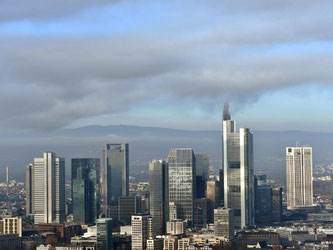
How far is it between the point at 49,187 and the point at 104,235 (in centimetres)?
1559

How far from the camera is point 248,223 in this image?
45.2 meters

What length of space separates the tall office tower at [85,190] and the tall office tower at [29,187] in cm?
234

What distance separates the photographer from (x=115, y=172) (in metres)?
50.7

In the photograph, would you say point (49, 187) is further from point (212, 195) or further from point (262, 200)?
point (262, 200)

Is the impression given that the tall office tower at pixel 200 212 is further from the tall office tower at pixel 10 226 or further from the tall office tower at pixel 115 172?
the tall office tower at pixel 10 226

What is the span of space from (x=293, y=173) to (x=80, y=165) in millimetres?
11575

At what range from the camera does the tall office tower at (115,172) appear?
49.2 m

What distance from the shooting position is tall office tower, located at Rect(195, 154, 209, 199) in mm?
48375

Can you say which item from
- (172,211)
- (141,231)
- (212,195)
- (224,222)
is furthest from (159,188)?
(141,231)

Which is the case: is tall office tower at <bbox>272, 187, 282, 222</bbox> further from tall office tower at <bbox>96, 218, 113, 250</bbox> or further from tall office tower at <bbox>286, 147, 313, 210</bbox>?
tall office tower at <bbox>96, 218, 113, 250</bbox>

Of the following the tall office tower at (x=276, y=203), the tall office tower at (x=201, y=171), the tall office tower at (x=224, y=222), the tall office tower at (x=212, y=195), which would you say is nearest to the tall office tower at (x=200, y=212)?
the tall office tower at (x=212, y=195)

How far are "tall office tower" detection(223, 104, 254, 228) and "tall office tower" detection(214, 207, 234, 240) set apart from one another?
353 centimetres

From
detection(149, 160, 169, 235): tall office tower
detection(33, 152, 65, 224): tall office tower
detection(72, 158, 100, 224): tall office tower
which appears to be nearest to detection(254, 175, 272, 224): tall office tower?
detection(149, 160, 169, 235): tall office tower

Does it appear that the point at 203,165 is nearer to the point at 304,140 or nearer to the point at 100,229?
the point at 304,140
